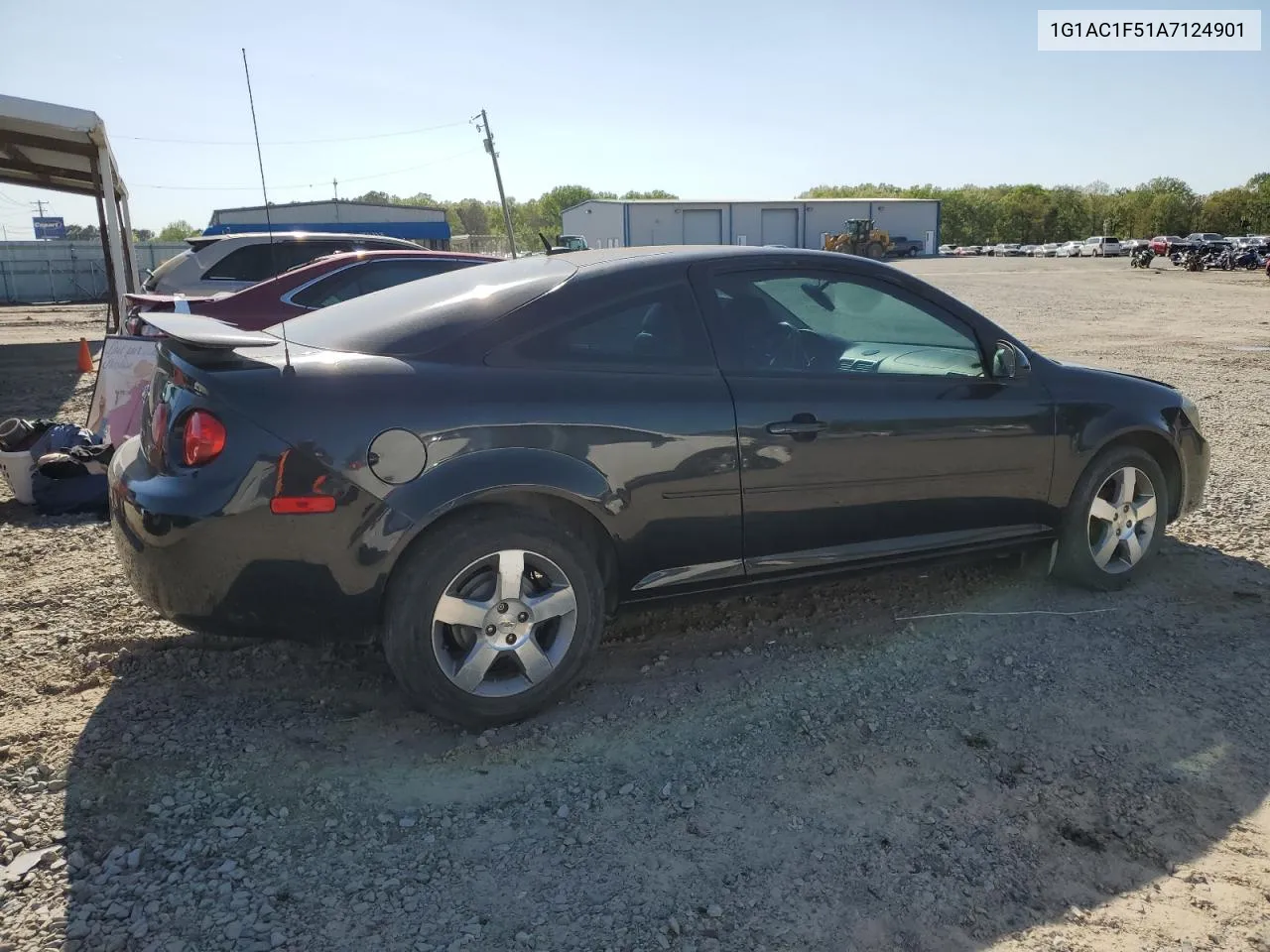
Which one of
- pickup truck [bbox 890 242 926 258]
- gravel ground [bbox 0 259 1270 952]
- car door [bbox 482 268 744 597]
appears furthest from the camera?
pickup truck [bbox 890 242 926 258]

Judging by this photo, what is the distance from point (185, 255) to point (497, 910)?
372 inches

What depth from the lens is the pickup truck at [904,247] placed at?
64762 mm

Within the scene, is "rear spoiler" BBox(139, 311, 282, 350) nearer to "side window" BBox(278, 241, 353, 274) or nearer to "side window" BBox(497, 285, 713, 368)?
"side window" BBox(497, 285, 713, 368)

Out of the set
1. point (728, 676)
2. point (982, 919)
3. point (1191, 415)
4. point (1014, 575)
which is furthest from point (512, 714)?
point (1191, 415)

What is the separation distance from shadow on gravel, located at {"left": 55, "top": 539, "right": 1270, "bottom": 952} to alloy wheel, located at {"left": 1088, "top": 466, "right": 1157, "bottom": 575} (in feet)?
1.26

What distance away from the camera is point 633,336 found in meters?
3.52

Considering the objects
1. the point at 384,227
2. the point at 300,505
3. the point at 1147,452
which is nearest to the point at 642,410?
the point at 300,505

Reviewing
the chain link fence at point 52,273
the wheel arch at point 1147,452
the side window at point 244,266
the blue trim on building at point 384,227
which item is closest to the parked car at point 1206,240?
the blue trim on building at point 384,227

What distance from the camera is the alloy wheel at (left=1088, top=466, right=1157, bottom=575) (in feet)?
14.6

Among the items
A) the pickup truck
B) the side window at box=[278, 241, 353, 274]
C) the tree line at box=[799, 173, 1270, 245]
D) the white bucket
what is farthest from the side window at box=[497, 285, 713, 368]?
the tree line at box=[799, 173, 1270, 245]

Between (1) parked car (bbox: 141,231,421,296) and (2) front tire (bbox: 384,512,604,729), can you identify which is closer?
(2) front tire (bbox: 384,512,604,729)

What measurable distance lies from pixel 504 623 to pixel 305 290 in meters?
4.90

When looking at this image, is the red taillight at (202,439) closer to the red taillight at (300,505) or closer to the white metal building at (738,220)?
the red taillight at (300,505)

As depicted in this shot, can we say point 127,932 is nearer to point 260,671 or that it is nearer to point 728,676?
point 260,671
